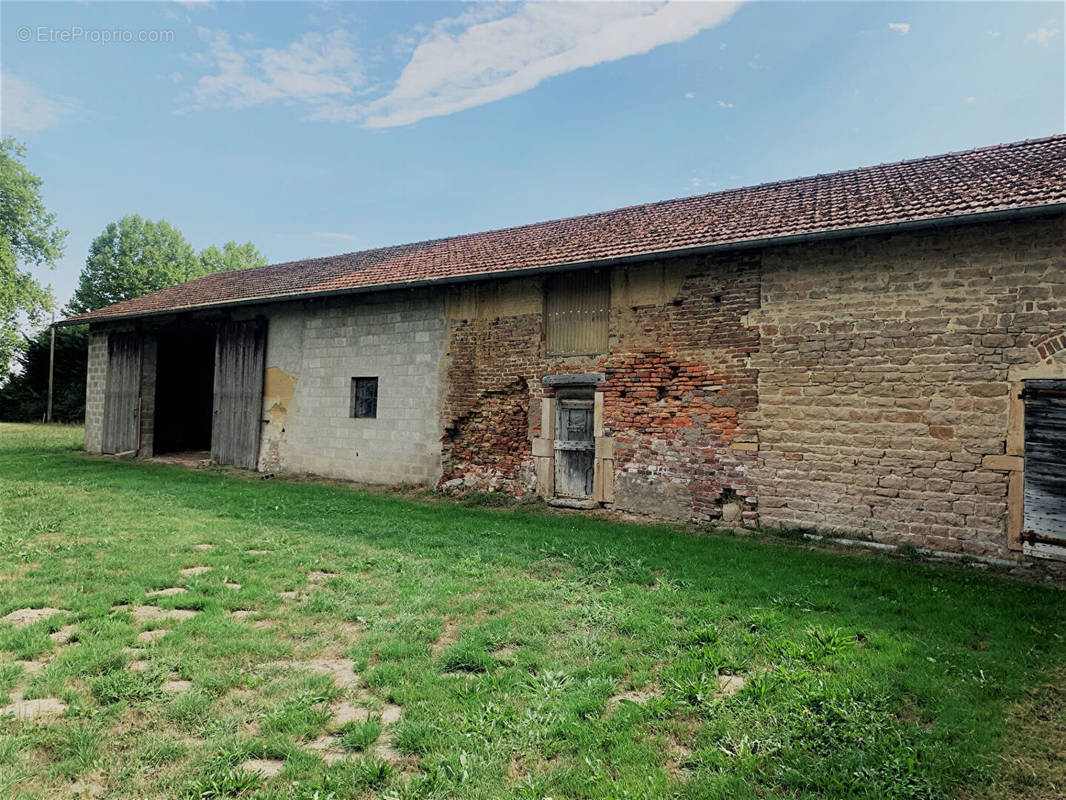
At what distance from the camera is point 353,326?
12.1 meters

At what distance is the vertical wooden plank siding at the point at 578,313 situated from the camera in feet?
30.8

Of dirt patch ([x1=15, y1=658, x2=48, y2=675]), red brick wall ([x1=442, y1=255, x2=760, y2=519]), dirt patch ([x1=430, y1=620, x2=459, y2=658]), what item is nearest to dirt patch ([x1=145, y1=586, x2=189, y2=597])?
dirt patch ([x1=15, y1=658, x2=48, y2=675])

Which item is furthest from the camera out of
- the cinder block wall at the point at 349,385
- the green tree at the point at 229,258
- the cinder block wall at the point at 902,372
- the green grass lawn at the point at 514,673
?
the green tree at the point at 229,258

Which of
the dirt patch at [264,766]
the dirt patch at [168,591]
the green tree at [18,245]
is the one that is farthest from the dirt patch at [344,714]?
the green tree at [18,245]

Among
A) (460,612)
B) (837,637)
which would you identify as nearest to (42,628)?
(460,612)

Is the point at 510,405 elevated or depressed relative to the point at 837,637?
elevated

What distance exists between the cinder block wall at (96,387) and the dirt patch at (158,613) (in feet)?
46.9

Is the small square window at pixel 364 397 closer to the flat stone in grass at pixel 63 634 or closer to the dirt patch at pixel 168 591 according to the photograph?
the dirt patch at pixel 168 591

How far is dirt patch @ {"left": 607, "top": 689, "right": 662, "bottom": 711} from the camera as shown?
3.21 meters

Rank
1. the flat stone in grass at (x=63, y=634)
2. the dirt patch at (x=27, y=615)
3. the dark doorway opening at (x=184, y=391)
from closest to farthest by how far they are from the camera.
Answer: the flat stone in grass at (x=63, y=634) < the dirt patch at (x=27, y=615) < the dark doorway opening at (x=184, y=391)

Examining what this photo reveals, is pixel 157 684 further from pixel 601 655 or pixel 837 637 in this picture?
pixel 837 637

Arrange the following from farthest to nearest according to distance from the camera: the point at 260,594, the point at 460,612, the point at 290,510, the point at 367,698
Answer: the point at 290,510
the point at 260,594
the point at 460,612
the point at 367,698

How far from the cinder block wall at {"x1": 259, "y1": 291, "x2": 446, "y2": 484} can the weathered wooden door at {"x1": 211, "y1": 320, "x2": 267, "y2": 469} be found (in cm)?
27

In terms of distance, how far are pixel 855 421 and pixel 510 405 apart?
555 cm
